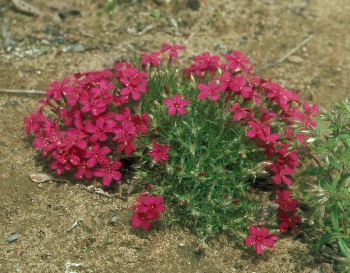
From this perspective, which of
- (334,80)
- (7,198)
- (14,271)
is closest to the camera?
(14,271)

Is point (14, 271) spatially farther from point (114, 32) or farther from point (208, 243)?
point (114, 32)

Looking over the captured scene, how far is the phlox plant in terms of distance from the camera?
3.37 m

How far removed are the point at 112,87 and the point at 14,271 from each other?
1.78m

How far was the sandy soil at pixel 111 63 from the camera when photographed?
10.6 feet

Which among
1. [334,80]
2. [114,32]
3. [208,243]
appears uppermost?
[114,32]

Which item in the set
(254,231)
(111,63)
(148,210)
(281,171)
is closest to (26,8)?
(111,63)

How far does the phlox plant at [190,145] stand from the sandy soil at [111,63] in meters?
0.23

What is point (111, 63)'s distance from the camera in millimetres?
5062

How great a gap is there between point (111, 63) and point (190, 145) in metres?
2.19

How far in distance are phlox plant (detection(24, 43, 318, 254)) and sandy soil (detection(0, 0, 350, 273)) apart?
0.23 m

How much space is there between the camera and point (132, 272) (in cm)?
311

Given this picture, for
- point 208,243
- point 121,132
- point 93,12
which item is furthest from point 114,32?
point 208,243

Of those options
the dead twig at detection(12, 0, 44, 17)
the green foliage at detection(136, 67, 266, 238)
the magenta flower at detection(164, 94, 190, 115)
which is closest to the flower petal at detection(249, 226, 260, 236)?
the green foliage at detection(136, 67, 266, 238)

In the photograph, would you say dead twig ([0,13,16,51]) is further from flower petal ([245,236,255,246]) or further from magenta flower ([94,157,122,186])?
flower petal ([245,236,255,246])
